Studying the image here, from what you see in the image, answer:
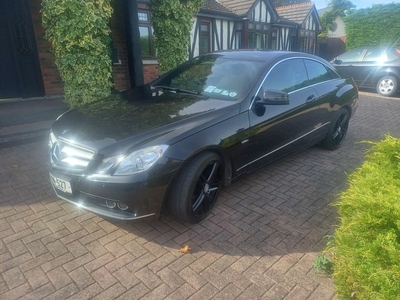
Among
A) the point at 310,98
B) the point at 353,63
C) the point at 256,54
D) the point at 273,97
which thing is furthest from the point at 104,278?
the point at 353,63

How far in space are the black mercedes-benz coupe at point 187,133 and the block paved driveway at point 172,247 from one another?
0.34 m

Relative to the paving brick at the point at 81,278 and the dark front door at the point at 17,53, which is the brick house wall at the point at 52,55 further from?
the paving brick at the point at 81,278

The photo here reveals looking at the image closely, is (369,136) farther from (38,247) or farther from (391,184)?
(38,247)

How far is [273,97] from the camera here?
126 inches

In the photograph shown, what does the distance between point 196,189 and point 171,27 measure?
5.48m

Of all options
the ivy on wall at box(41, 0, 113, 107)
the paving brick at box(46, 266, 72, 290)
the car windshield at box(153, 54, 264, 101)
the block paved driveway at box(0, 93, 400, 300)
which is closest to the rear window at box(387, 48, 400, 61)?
the block paved driveway at box(0, 93, 400, 300)

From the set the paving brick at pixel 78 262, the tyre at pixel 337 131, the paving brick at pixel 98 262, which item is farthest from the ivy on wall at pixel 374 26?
the paving brick at pixel 78 262

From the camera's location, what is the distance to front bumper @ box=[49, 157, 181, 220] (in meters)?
2.40

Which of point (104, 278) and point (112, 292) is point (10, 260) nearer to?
point (104, 278)

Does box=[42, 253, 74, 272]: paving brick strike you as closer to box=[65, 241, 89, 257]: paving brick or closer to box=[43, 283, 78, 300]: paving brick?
Answer: box=[65, 241, 89, 257]: paving brick

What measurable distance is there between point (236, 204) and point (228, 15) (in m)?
12.6

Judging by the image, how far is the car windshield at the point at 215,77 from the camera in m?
3.39

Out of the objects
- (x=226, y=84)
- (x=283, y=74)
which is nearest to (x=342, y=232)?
(x=226, y=84)

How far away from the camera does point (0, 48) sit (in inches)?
274
